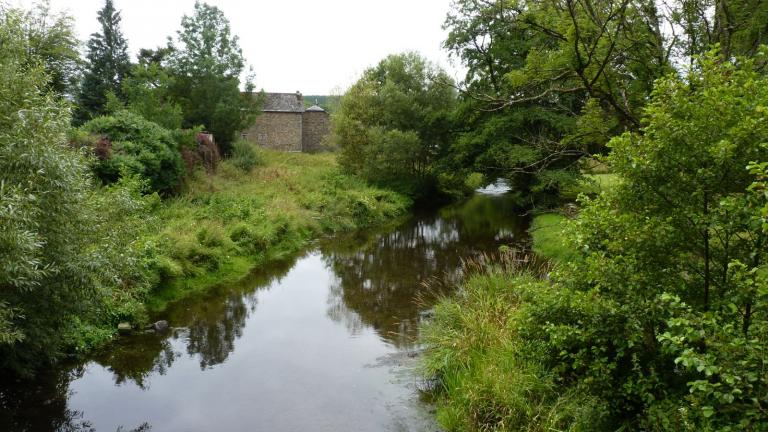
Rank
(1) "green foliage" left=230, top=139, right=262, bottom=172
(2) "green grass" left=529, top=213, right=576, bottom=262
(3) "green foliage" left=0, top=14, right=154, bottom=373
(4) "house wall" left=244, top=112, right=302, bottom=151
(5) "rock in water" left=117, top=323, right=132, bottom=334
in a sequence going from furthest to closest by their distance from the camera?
(4) "house wall" left=244, top=112, right=302, bottom=151 → (1) "green foliage" left=230, top=139, right=262, bottom=172 → (2) "green grass" left=529, top=213, right=576, bottom=262 → (5) "rock in water" left=117, top=323, right=132, bottom=334 → (3) "green foliage" left=0, top=14, right=154, bottom=373

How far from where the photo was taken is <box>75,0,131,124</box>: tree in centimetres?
3634

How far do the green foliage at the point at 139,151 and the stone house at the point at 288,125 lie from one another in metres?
29.9

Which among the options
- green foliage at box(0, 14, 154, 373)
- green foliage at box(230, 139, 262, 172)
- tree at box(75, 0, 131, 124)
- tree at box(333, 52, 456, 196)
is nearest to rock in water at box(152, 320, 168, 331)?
green foliage at box(0, 14, 154, 373)

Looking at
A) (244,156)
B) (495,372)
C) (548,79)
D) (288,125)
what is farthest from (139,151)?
(288,125)

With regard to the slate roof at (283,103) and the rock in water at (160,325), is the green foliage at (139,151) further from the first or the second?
the slate roof at (283,103)

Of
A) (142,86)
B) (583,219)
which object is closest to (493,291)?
(583,219)

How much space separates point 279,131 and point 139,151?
3289cm

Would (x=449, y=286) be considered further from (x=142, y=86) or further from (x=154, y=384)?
(x=142, y=86)

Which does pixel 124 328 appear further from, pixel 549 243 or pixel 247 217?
pixel 549 243

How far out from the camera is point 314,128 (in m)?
53.6

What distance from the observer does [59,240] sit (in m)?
7.40

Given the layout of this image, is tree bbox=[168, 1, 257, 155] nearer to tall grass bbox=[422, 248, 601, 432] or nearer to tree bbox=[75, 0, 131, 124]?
tree bbox=[75, 0, 131, 124]

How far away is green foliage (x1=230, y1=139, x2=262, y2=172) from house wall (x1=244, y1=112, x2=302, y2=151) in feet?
59.9

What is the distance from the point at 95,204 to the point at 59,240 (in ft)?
5.04
